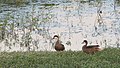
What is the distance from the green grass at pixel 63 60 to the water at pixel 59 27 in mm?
2253

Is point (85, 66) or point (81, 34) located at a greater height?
point (85, 66)

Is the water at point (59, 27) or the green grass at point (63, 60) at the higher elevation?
the green grass at point (63, 60)

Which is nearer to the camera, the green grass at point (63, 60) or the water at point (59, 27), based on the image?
the green grass at point (63, 60)

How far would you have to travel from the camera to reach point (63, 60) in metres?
8.70

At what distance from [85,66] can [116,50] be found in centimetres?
201

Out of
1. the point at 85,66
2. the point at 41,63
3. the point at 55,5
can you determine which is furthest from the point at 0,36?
the point at 55,5

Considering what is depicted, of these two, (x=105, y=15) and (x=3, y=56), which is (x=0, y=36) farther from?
(x=105, y=15)

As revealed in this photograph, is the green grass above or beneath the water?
above

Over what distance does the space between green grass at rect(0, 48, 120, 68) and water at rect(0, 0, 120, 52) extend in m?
2.25

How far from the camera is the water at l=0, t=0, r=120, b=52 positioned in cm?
1240

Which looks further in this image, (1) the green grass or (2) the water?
(2) the water

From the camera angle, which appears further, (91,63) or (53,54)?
(53,54)

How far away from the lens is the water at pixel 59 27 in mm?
12398

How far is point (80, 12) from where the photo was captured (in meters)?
17.9
